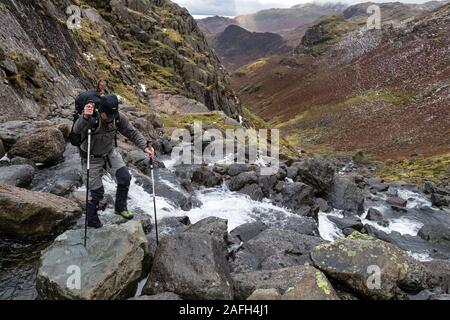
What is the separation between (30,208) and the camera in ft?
33.4

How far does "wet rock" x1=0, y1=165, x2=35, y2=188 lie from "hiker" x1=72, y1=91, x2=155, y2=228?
4960 mm

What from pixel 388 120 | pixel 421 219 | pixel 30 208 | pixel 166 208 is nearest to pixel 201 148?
pixel 166 208

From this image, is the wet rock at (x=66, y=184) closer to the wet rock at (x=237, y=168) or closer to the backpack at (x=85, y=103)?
the backpack at (x=85, y=103)

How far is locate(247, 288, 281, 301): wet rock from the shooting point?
7984 millimetres

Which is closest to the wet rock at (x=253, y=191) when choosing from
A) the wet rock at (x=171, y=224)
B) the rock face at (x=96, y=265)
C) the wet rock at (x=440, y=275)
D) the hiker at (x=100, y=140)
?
the wet rock at (x=171, y=224)

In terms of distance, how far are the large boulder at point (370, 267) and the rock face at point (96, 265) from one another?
427 centimetres

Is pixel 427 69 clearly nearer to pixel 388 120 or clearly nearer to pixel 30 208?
pixel 388 120

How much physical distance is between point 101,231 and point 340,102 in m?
91.6

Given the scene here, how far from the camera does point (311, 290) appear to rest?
8227 millimetres

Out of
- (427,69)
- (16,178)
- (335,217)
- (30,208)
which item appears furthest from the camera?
(427,69)

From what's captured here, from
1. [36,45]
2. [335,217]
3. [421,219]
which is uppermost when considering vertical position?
[36,45]

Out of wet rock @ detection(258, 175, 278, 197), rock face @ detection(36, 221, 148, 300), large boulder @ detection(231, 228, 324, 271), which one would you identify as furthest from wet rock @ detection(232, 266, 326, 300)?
wet rock @ detection(258, 175, 278, 197)

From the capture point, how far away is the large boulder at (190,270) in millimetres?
8398

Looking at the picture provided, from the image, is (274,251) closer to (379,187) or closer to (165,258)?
(165,258)
